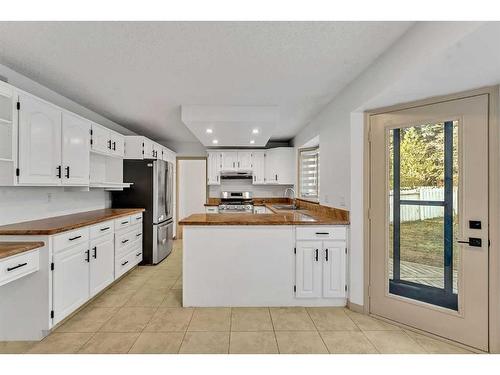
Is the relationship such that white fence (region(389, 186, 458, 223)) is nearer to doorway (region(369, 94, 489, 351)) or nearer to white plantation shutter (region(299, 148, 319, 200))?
doorway (region(369, 94, 489, 351))

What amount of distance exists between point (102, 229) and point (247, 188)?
3.49 meters

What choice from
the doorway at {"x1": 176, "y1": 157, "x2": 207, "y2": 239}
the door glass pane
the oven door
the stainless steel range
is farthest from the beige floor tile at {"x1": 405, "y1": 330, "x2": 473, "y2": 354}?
the doorway at {"x1": 176, "y1": 157, "x2": 207, "y2": 239}

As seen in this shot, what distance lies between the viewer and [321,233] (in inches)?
Answer: 106

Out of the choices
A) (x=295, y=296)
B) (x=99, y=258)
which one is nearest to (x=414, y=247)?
(x=295, y=296)

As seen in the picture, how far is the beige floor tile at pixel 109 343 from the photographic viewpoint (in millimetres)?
1950

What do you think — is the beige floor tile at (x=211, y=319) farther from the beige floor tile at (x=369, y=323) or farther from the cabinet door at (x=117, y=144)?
the cabinet door at (x=117, y=144)

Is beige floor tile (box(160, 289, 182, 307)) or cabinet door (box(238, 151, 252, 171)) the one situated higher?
cabinet door (box(238, 151, 252, 171))

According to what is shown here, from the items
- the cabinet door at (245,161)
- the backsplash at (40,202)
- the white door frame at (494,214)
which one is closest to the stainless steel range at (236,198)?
the cabinet door at (245,161)

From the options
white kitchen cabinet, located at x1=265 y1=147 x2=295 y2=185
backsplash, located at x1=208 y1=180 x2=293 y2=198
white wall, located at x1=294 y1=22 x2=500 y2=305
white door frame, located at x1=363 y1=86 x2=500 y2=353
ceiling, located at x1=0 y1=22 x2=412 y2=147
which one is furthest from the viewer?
backsplash, located at x1=208 y1=180 x2=293 y2=198

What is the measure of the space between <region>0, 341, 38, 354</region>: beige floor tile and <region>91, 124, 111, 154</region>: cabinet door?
6.69 ft

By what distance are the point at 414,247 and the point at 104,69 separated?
3321mm

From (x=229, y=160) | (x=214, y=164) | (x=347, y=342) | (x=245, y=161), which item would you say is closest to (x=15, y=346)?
(x=347, y=342)

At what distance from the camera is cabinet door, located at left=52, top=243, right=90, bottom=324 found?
215 cm

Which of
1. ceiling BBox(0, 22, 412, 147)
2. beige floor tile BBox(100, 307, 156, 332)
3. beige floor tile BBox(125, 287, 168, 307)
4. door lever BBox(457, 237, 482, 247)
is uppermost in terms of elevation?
ceiling BBox(0, 22, 412, 147)
